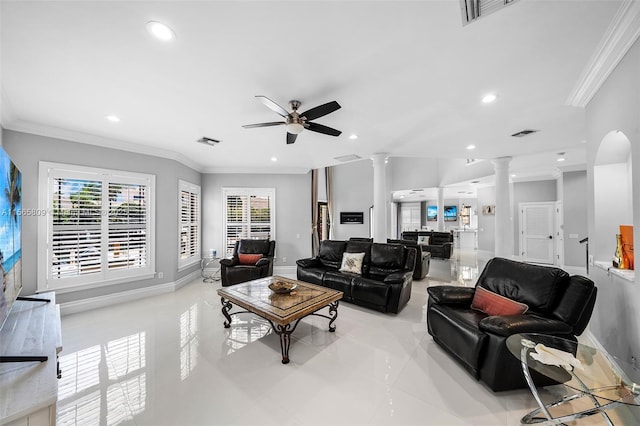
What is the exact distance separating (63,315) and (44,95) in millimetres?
3085

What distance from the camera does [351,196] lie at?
9383 mm

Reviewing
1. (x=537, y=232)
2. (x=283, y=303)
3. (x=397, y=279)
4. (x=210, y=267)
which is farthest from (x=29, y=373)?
(x=537, y=232)

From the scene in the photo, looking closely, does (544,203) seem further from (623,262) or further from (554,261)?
(623,262)

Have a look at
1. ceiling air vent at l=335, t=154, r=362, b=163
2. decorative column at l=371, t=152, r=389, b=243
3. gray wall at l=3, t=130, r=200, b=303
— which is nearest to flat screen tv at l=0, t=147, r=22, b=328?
gray wall at l=3, t=130, r=200, b=303

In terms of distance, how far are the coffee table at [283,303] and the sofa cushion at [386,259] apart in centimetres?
140

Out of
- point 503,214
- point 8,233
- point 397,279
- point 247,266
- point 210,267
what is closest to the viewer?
point 8,233

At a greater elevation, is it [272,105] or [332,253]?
[272,105]

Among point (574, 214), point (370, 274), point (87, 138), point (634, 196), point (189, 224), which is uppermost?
point (87, 138)

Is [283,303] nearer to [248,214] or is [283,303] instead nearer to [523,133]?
[248,214]

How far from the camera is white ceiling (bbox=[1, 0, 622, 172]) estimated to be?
157cm

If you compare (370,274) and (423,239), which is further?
(423,239)

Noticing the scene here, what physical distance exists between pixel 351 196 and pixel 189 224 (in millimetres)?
5806

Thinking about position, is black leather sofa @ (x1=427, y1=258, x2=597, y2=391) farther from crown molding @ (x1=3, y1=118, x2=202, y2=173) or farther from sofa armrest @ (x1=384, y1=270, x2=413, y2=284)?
crown molding @ (x1=3, y1=118, x2=202, y2=173)

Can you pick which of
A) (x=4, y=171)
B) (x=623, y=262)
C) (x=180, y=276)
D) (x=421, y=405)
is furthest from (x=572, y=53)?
(x=180, y=276)
